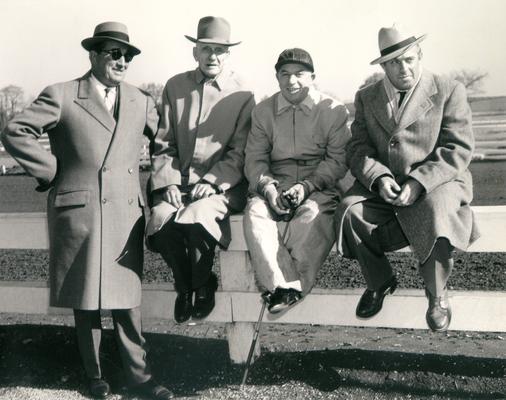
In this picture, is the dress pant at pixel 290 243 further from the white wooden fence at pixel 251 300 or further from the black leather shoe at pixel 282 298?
the white wooden fence at pixel 251 300

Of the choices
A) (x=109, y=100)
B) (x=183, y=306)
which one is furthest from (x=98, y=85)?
(x=183, y=306)

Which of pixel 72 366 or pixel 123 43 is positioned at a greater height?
pixel 123 43

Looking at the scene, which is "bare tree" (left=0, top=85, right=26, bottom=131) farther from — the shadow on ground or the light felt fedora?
the light felt fedora

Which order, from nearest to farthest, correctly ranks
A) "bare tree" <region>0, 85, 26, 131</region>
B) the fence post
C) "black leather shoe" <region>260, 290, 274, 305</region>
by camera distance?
1. "black leather shoe" <region>260, 290, 274, 305</region>
2. the fence post
3. "bare tree" <region>0, 85, 26, 131</region>

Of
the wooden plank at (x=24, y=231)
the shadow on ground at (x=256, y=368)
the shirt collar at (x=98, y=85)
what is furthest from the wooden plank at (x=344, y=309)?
the shirt collar at (x=98, y=85)

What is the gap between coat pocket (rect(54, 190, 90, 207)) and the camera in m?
3.81

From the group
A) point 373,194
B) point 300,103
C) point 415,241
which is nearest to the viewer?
point 415,241

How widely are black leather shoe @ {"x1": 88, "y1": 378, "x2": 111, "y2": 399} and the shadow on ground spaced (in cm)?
16

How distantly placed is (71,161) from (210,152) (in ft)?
2.60

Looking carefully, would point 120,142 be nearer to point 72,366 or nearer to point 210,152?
point 210,152

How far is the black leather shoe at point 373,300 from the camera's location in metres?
3.79

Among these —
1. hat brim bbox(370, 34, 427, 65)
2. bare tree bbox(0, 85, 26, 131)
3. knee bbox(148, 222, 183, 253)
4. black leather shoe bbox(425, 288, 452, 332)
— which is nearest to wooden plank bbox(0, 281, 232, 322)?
knee bbox(148, 222, 183, 253)

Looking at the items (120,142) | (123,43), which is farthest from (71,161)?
(123,43)

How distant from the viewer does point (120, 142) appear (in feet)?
12.8
